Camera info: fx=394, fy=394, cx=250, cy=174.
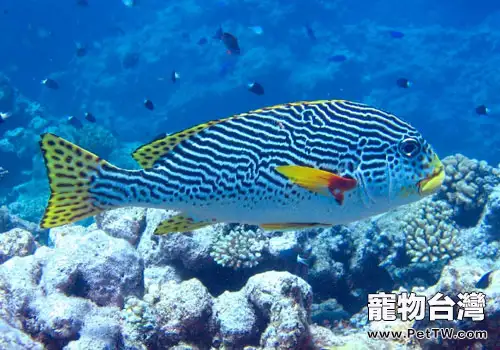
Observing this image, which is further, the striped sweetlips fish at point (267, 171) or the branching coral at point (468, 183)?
the branching coral at point (468, 183)

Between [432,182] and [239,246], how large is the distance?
3.39 m

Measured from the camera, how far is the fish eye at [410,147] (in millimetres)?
2514

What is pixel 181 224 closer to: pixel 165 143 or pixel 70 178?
pixel 165 143

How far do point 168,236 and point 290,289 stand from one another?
6.78 ft

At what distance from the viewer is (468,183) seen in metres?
8.09

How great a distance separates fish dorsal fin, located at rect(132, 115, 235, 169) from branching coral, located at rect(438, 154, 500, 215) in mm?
6883

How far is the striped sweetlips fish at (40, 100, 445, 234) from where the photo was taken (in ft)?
8.13

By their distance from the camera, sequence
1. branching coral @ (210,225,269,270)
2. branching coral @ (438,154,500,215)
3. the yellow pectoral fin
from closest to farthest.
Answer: the yellow pectoral fin
branching coral @ (210,225,269,270)
branching coral @ (438,154,500,215)

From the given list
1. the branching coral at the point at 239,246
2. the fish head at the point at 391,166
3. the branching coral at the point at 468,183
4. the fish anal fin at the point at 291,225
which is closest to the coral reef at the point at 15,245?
the branching coral at the point at 239,246

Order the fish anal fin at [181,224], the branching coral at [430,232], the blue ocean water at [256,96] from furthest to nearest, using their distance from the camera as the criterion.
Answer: the branching coral at [430,232], the blue ocean water at [256,96], the fish anal fin at [181,224]

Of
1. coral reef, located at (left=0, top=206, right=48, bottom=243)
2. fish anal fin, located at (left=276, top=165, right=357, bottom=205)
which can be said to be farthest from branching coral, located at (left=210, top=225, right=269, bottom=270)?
coral reef, located at (left=0, top=206, right=48, bottom=243)

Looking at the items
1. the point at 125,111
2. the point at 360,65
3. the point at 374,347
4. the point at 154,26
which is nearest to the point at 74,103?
the point at 125,111

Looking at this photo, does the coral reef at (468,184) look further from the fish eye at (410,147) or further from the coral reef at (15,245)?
the coral reef at (15,245)

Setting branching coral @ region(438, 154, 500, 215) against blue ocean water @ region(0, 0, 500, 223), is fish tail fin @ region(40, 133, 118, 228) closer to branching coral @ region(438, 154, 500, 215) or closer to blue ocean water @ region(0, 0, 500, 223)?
branching coral @ region(438, 154, 500, 215)
